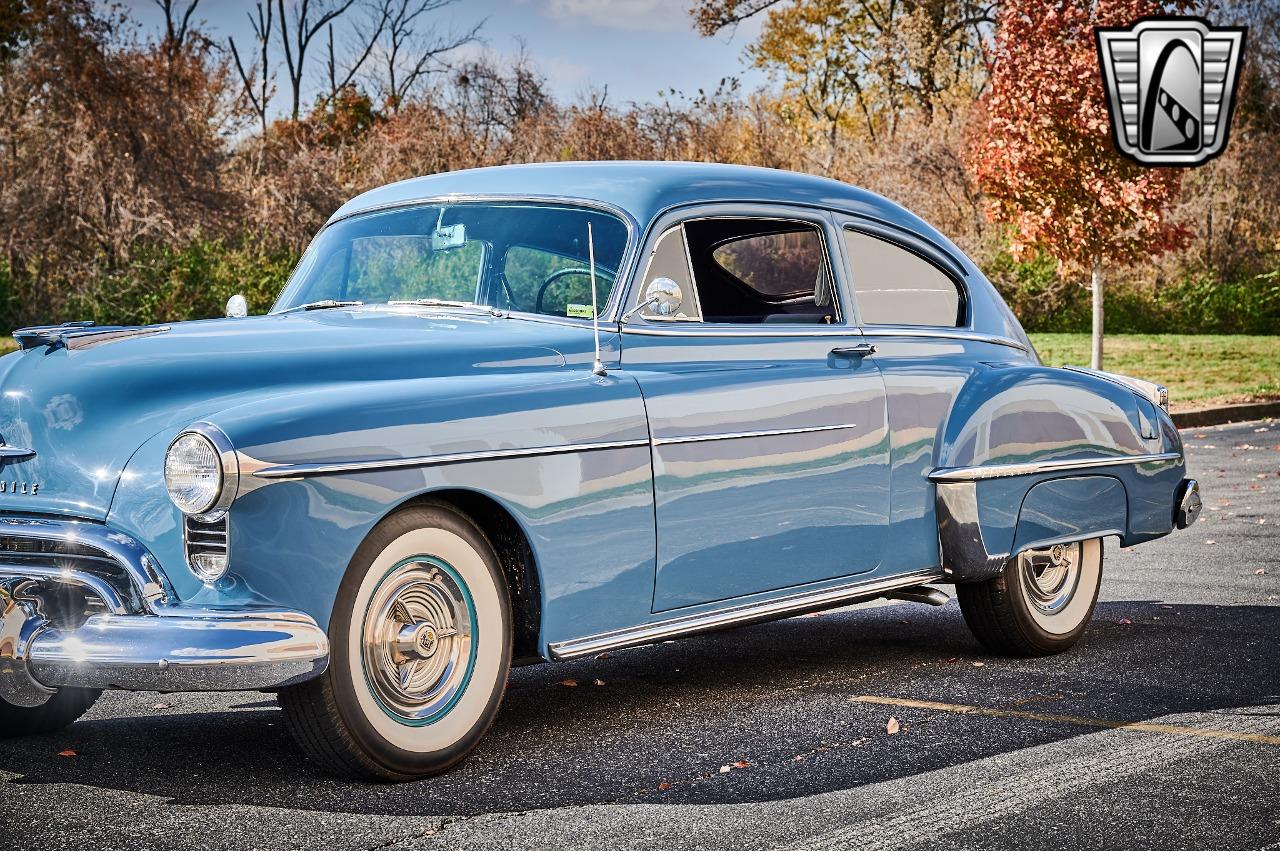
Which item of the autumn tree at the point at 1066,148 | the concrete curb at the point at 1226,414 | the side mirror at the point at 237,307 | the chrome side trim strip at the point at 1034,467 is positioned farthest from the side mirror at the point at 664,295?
the autumn tree at the point at 1066,148

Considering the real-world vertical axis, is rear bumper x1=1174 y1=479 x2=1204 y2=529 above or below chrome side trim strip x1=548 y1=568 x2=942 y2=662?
above

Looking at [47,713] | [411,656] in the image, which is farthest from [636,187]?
[47,713]

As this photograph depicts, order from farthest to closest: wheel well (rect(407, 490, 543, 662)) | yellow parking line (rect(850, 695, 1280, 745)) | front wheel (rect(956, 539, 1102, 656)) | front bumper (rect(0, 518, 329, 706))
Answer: front wheel (rect(956, 539, 1102, 656)), yellow parking line (rect(850, 695, 1280, 745)), wheel well (rect(407, 490, 543, 662)), front bumper (rect(0, 518, 329, 706))

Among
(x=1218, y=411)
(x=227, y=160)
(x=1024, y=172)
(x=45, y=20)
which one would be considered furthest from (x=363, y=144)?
(x=1218, y=411)

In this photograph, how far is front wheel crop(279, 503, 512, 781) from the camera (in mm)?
4305

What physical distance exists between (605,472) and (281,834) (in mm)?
1491

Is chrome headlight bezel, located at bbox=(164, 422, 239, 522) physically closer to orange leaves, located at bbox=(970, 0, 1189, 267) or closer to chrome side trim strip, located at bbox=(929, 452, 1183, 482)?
chrome side trim strip, located at bbox=(929, 452, 1183, 482)

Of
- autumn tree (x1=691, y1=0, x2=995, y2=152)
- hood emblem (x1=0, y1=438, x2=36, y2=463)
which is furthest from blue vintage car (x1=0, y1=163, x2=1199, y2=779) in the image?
autumn tree (x1=691, y1=0, x2=995, y2=152)

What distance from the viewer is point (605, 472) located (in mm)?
4863

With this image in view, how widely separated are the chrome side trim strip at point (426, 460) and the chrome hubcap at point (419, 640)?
0.99ft

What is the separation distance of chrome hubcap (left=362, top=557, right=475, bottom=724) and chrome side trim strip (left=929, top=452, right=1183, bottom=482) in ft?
7.24

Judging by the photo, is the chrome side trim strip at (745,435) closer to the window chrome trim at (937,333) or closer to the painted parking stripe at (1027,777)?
the window chrome trim at (937,333)

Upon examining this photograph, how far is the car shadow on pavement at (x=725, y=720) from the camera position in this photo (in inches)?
177

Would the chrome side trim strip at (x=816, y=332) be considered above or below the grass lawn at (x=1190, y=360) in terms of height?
above
